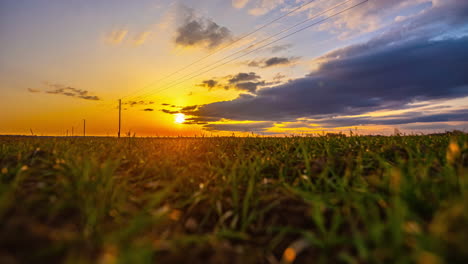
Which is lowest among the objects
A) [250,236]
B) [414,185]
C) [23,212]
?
[250,236]

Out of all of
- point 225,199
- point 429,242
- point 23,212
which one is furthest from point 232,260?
point 23,212

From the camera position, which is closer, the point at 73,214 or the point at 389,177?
the point at 73,214

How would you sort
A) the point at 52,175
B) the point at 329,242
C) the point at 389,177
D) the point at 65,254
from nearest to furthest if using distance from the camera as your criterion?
1. the point at 65,254
2. the point at 329,242
3. the point at 389,177
4. the point at 52,175

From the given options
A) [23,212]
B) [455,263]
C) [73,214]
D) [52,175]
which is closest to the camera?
[455,263]

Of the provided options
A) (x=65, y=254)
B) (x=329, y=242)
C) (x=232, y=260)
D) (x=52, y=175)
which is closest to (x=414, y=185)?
(x=329, y=242)

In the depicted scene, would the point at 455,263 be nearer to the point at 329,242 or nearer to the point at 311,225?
the point at 329,242

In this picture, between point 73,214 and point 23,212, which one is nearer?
point 23,212

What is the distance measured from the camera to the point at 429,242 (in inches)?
57.5

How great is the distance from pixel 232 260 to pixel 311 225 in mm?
787

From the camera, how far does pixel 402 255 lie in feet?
4.79

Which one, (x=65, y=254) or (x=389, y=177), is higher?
(x=389, y=177)

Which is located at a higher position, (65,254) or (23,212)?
(23,212)

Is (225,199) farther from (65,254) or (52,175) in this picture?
(52,175)

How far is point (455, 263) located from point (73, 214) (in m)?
2.56
